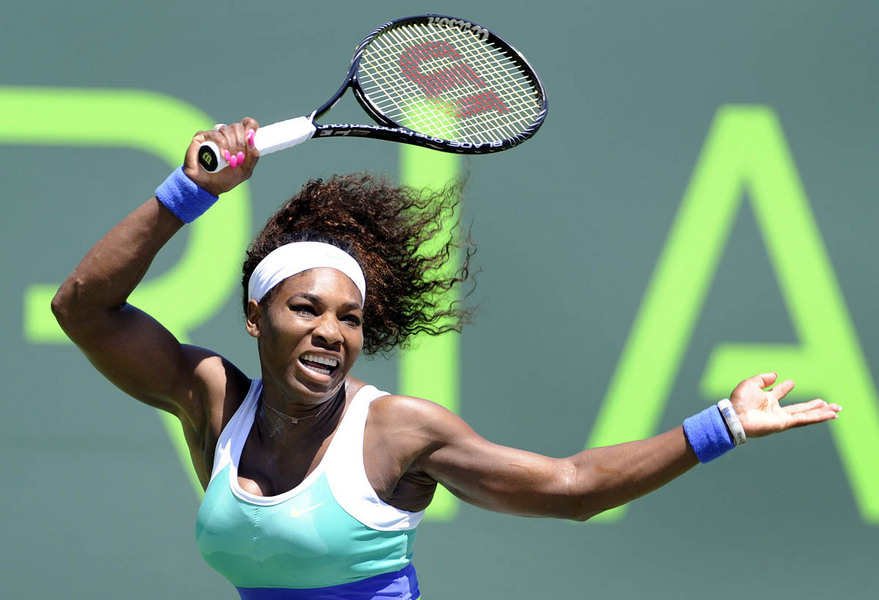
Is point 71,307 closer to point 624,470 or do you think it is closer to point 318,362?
point 318,362

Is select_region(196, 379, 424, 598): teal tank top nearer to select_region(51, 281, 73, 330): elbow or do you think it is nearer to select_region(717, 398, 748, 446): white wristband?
select_region(51, 281, 73, 330): elbow

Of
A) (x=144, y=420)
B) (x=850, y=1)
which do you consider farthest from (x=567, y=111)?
(x=144, y=420)

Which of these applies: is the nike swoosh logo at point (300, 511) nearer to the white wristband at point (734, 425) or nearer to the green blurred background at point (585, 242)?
the white wristband at point (734, 425)

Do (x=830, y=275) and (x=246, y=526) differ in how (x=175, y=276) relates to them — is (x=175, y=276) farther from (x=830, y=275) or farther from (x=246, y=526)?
(x=830, y=275)

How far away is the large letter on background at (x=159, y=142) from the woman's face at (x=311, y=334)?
1.45 m

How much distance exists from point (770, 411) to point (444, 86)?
1325 mm

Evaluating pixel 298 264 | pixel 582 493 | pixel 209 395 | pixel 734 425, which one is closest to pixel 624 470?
pixel 582 493

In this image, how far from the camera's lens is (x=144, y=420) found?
145 inches

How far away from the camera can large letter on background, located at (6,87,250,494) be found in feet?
12.2

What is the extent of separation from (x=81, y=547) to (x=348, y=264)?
181 centimetres

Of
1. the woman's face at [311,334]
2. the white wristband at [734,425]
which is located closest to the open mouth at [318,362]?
the woman's face at [311,334]

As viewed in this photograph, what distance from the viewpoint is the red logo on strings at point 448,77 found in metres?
3.03

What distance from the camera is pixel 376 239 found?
2.59m

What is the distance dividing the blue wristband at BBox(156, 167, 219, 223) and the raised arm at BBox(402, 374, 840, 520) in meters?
0.58
